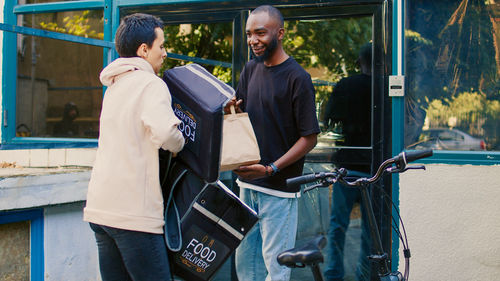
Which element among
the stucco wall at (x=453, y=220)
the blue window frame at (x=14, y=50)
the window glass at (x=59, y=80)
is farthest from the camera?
the window glass at (x=59, y=80)

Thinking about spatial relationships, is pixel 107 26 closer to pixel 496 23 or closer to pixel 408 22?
→ pixel 408 22

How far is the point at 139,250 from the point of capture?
1.96m

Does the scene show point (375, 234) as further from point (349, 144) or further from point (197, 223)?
point (349, 144)

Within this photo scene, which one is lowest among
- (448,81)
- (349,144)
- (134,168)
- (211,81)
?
(134,168)

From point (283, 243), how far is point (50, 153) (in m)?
1.85

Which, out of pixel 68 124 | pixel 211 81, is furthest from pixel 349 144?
pixel 68 124

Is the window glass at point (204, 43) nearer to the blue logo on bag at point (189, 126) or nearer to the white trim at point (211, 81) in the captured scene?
the white trim at point (211, 81)

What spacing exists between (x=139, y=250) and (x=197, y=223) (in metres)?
0.29

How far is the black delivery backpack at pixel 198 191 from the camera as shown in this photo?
2035mm

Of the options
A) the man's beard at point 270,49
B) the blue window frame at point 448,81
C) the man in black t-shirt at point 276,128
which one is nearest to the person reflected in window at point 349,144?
the blue window frame at point 448,81

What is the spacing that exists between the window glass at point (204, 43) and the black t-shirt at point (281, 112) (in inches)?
59.8

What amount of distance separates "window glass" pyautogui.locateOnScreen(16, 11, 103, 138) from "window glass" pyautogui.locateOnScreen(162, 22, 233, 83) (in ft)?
2.21

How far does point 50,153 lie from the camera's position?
343 cm

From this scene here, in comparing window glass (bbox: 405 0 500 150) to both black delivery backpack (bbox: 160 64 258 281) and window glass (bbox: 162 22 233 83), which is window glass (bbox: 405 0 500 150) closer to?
window glass (bbox: 162 22 233 83)
